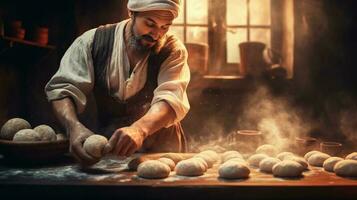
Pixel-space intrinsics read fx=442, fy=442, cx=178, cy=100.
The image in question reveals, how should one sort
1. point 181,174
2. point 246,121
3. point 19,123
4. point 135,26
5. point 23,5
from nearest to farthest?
point 181,174, point 19,123, point 135,26, point 23,5, point 246,121

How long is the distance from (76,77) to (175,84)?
2.63ft

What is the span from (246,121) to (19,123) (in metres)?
3.81

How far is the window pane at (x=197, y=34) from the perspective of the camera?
252 inches

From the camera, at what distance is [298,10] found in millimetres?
6074

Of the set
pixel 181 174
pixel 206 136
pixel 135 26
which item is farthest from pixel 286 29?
pixel 181 174

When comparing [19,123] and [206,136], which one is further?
[206,136]

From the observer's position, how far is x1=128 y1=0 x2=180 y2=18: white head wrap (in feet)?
11.3

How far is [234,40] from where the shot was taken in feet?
21.3

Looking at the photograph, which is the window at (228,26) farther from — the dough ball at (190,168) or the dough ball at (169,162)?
the dough ball at (190,168)

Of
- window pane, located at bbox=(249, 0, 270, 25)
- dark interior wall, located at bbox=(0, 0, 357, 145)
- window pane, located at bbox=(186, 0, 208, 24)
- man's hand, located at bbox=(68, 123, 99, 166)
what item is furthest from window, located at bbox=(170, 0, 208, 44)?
man's hand, located at bbox=(68, 123, 99, 166)

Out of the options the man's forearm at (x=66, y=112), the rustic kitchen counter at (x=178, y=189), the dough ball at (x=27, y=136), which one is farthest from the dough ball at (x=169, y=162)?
the dough ball at (x=27, y=136)

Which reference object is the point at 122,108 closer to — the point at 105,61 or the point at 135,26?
the point at 105,61

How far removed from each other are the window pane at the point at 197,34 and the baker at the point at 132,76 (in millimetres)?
2483

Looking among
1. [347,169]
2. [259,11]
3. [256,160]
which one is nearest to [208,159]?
[256,160]
